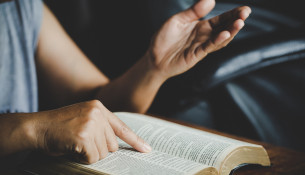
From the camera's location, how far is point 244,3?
3.74 feet

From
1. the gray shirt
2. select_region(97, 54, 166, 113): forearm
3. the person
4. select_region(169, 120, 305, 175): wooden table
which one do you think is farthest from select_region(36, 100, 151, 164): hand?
the gray shirt

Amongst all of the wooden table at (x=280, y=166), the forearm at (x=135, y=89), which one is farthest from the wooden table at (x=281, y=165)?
the forearm at (x=135, y=89)

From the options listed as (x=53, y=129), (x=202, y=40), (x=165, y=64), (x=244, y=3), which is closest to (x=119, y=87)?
(x=165, y=64)

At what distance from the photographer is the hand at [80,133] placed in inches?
19.3

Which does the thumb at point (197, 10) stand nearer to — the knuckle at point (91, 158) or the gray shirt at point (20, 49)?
the knuckle at point (91, 158)

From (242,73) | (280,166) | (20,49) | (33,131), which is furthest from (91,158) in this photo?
(20,49)

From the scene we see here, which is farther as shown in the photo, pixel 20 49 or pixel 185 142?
pixel 20 49

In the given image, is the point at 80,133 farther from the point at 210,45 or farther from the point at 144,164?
the point at 210,45

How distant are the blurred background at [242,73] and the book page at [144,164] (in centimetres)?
35

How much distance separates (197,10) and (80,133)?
43 cm

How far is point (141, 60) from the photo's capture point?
0.85 meters

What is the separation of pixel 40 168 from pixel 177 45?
438 mm

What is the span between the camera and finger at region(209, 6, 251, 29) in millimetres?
664

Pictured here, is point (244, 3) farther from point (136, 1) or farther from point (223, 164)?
point (223, 164)
